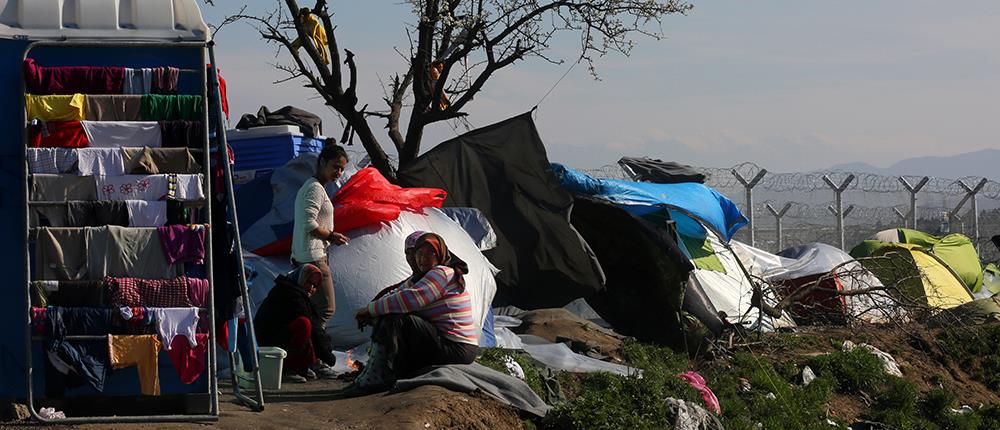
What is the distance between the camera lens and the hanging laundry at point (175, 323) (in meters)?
6.98

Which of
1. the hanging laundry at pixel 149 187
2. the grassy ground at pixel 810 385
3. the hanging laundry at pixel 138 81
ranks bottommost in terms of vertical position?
the grassy ground at pixel 810 385

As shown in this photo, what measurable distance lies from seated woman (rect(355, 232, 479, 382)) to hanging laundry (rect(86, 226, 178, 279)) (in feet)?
5.04

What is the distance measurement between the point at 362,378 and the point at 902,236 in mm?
13729

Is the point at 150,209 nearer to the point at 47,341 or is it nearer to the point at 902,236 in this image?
the point at 47,341

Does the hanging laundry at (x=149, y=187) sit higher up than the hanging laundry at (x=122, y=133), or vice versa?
the hanging laundry at (x=122, y=133)

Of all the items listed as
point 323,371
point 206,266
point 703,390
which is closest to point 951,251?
point 703,390

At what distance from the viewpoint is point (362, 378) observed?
26.7ft

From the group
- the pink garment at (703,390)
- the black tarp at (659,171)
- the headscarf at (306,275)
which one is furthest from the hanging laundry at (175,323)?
the black tarp at (659,171)

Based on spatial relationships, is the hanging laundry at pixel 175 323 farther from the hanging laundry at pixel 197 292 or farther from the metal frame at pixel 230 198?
the metal frame at pixel 230 198

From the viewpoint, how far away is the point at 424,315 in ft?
26.8

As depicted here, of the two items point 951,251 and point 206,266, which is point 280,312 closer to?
Result: point 206,266

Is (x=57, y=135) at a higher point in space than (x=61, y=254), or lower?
higher

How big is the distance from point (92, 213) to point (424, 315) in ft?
6.95

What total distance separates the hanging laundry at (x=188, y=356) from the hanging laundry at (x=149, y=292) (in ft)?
0.63
